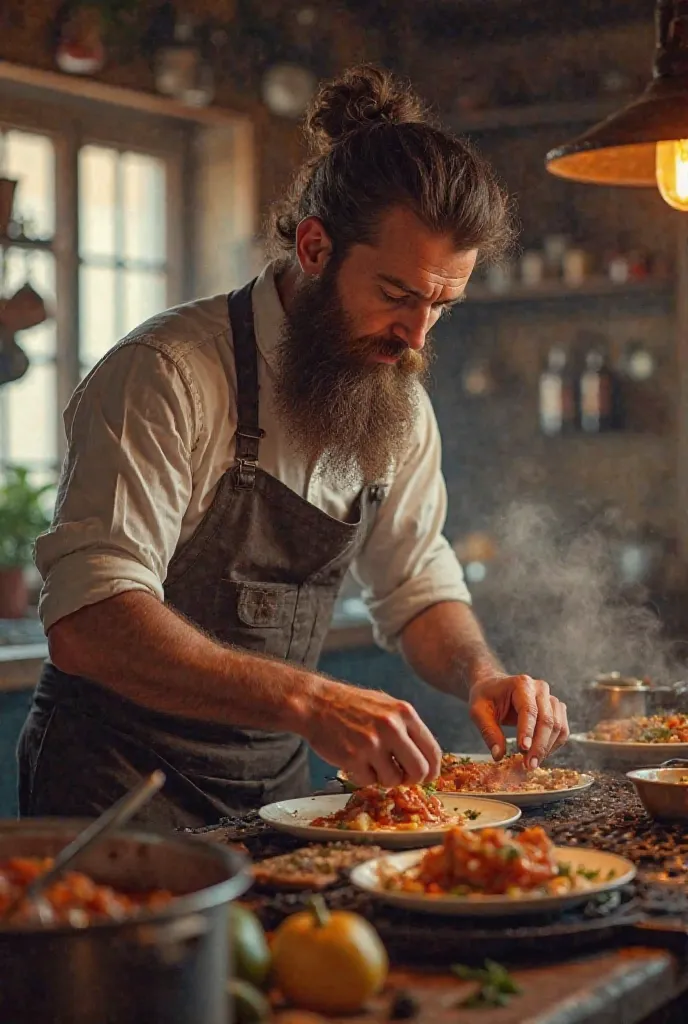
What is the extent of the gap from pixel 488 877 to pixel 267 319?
1268 millimetres

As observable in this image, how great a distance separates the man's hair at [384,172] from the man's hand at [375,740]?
88cm

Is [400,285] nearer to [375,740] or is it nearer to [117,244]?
[375,740]

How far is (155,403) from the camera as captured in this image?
228 centimetres

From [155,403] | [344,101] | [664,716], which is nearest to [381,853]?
[155,403]

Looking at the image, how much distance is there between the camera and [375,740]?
5.94 ft

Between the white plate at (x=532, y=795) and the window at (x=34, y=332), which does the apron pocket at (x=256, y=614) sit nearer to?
the white plate at (x=532, y=795)

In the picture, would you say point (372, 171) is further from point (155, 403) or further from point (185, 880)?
point (185, 880)

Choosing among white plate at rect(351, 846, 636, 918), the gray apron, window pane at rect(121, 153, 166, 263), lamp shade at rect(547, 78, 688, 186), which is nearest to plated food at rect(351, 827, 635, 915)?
white plate at rect(351, 846, 636, 918)

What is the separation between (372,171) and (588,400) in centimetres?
339

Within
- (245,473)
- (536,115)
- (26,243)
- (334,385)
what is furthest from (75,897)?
(536,115)

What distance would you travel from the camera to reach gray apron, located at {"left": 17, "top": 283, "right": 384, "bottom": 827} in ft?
7.82

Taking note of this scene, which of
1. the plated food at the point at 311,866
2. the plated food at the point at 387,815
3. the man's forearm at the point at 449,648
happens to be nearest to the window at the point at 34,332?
the man's forearm at the point at 449,648

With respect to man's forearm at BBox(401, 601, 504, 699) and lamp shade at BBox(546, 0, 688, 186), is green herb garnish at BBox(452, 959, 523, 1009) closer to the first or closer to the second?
man's forearm at BBox(401, 601, 504, 699)

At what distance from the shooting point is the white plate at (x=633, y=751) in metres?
2.46
